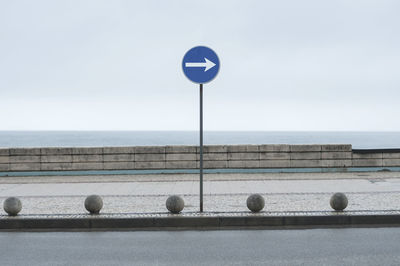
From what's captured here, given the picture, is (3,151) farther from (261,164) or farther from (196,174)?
(261,164)

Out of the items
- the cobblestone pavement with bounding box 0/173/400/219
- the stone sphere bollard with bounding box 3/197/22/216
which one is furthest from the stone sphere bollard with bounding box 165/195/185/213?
the stone sphere bollard with bounding box 3/197/22/216

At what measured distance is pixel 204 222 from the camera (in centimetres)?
774

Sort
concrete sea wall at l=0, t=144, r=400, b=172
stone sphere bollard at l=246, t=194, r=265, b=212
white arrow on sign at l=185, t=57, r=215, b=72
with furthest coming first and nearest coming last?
1. concrete sea wall at l=0, t=144, r=400, b=172
2. white arrow on sign at l=185, t=57, r=215, b=72
3. stone sphere bollard at l=246, t=194, r=265, b=212

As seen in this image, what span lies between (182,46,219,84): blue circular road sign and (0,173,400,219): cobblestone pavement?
7.13 feet

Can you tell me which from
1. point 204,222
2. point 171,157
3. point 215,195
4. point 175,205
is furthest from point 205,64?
point 171,157

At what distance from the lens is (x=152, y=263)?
559 centimetres

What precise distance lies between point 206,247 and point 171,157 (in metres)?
8.76

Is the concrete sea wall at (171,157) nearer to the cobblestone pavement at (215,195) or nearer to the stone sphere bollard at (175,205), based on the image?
the cobblestone pavement at (215,195)

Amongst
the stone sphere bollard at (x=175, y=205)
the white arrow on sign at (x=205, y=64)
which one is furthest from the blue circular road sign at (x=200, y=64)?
the stone sphere bollard at (x=175, y=205)

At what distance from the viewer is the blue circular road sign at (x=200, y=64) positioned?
26.5ft

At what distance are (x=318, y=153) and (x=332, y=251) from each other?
30.7 ft

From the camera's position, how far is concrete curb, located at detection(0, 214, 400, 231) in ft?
25.2

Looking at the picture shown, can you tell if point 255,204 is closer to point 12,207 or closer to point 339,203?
point 339,203

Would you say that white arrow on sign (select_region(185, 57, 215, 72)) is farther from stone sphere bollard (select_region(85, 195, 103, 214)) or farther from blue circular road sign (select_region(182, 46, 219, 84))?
stone sphere bollard (select_region(85, 195, 103, 214))
